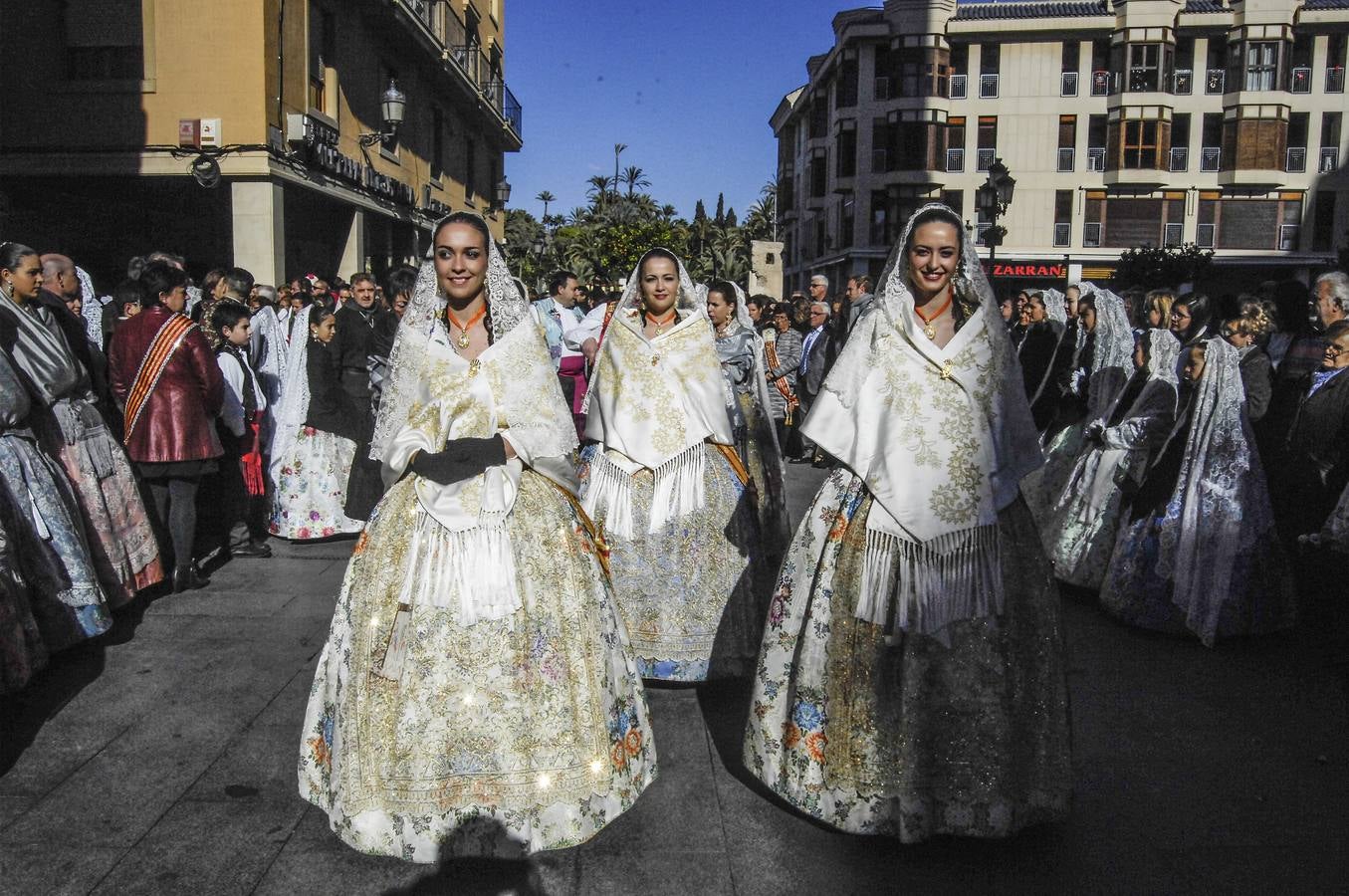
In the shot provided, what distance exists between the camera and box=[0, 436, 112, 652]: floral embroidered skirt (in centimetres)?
477

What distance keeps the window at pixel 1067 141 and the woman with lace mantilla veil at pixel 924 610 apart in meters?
42.1

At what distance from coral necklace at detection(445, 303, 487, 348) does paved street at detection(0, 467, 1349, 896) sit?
1.63 metres

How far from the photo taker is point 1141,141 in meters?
40.1

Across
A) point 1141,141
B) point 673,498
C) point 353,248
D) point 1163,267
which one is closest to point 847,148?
point 1141,141

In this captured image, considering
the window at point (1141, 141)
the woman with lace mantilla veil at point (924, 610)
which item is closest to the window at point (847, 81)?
the window at point (1141, 141)

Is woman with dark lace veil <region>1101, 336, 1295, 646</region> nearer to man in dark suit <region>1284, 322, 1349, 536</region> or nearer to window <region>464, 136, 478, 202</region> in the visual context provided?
man in dark suit <region>1284, 322, 1349, 536</region>

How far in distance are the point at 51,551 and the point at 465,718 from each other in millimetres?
3023

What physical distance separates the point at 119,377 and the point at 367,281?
2.11 m

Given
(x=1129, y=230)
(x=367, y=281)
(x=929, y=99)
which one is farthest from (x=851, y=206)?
(x=367, y=281)

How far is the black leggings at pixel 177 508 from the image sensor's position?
615 centimetres

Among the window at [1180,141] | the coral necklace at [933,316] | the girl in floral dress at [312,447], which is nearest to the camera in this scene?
the coral necklace at [933,316]

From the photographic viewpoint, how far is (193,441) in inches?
239

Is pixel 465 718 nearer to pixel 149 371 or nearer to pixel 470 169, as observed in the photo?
pixel 149 371

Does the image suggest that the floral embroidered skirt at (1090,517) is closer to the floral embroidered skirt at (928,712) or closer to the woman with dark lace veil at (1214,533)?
the woman with dark lace veil at (1214,533)
